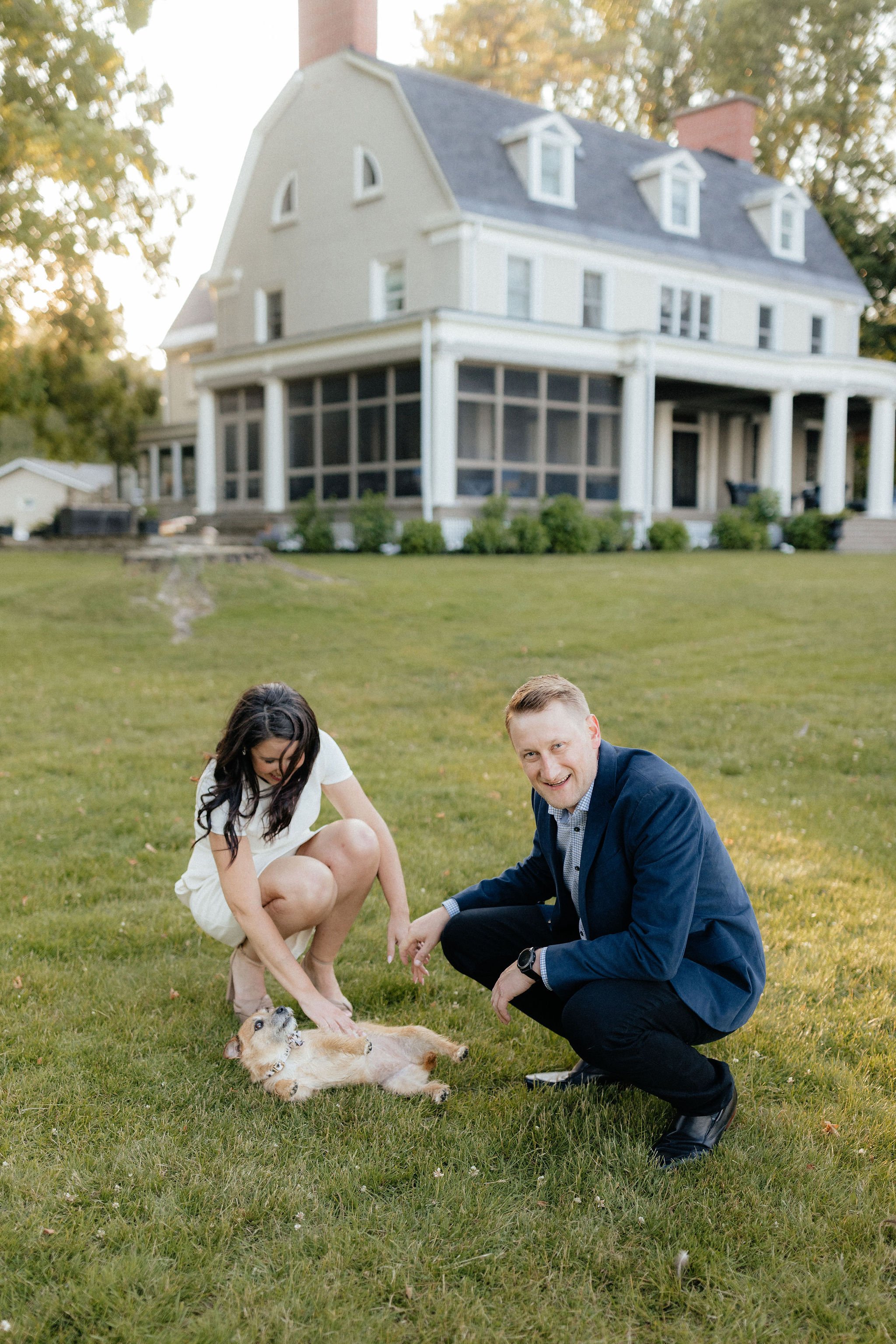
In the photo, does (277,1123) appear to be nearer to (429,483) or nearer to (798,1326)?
(798,1326)

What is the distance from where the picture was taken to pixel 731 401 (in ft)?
92.9

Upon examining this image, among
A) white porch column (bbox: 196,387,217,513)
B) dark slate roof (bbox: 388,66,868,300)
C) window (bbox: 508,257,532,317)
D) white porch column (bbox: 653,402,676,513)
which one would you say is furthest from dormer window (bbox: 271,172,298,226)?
white porch column (bbox: 653,402,676,513)

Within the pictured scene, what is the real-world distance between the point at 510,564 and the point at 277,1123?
14.6 metres

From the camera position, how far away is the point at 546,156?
23844 mm

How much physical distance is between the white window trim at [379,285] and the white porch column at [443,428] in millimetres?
2592

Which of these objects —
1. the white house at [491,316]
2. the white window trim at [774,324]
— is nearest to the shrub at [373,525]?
the white house at [491,316]

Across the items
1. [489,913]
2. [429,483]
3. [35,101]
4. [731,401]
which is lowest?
[489,913]

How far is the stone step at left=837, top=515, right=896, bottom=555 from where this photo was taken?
82.5 ft

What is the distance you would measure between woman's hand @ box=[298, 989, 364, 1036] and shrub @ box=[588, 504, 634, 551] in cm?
1849

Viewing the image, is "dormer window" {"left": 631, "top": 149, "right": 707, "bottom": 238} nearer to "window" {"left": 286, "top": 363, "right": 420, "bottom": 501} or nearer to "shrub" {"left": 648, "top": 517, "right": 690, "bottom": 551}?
"shrub" {"left": 648, "top": 517, "right": 690, "bottom": 551}

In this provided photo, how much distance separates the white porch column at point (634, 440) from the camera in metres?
23.9

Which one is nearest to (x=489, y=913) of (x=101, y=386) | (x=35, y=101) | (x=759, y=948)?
(x=759, y=948)

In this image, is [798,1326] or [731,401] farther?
[731,401]

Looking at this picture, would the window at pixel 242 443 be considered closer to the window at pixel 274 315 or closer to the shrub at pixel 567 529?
the window at pixel 274 315
